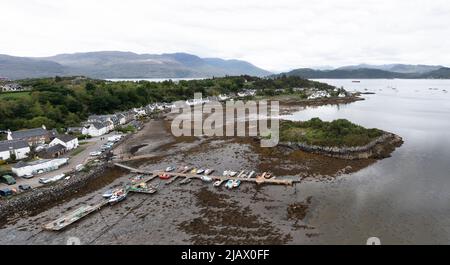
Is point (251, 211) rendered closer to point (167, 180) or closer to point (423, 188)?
point (167, 180)

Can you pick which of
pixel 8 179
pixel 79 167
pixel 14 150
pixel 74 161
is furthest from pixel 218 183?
pixel 14 150

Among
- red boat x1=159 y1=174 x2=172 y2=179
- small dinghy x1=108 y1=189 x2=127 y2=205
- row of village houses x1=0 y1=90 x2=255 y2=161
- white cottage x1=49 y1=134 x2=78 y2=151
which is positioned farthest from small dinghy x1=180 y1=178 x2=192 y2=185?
white cottage x1=49 y1=134 x2=78 y2=151

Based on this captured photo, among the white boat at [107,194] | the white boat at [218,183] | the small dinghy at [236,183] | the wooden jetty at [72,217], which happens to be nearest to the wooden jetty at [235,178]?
the white boat at [218,183]

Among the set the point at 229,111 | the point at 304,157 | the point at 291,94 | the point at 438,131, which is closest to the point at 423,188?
the point at 304,157

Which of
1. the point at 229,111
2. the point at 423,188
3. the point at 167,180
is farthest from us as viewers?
the point at 229,111

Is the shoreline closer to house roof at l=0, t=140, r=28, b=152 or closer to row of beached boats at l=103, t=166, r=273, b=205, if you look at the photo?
row of beached boats at l=103, t=166, r=273, b=205

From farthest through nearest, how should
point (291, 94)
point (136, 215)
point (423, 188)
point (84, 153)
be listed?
point (291, 94) < point (84, 153) < point (423, 188) < point (136, 215)
